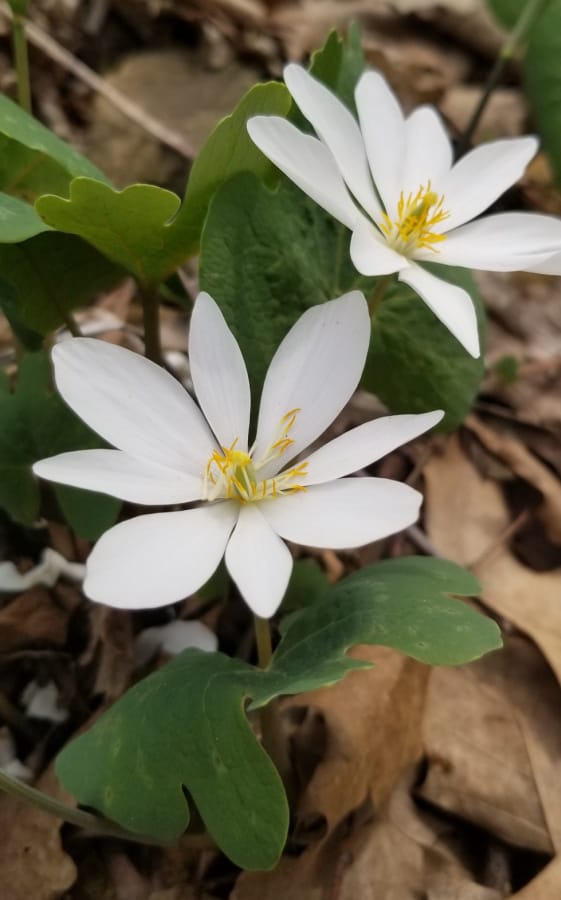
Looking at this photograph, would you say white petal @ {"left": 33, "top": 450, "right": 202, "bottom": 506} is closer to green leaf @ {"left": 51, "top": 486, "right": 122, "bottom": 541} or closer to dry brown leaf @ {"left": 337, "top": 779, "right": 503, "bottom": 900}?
green leaf @ {"left": 51, "top": 486, "right": 122, "bottom": 541}

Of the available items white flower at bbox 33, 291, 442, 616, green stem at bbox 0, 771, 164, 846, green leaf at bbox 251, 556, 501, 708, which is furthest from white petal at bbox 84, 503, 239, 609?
green stem at bbox 0, 771, 164, 846

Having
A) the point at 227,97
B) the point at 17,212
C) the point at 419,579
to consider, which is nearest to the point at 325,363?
the point at 419,579

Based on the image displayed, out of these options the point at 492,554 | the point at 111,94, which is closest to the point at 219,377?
the point at 492,554

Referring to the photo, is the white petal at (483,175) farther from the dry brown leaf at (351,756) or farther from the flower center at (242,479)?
the dry brown leaf at (351,756)

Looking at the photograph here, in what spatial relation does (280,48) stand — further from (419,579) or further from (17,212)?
(419,579)

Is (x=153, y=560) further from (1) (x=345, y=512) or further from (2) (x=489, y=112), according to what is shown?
Answer: (2) (x=489, y=112)
